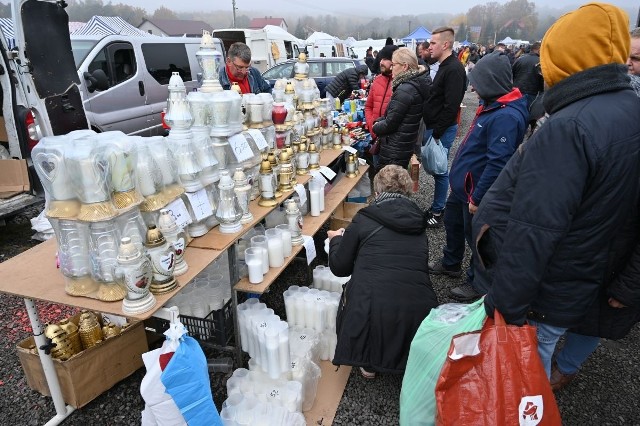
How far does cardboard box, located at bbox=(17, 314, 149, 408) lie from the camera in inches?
79.6

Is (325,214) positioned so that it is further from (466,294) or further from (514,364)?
(514,364)

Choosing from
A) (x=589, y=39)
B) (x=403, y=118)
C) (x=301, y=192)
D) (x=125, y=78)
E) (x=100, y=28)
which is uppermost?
(x=100, y=28)

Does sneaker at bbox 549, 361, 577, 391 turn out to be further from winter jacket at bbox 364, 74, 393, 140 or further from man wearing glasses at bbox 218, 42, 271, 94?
man wearing glasses at bbox 218, 42, 271, 94

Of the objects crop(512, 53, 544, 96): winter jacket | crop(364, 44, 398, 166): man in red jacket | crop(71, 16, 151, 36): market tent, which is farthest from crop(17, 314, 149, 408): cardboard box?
crop(71, 16, 151, 36): market tent

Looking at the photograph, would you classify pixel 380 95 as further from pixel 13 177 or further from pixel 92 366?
pixel 13 177

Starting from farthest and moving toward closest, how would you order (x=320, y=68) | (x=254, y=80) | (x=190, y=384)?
(x=320, y=68), (x=254, y=80), (x=190, y=384)

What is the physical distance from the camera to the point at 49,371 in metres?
1.97

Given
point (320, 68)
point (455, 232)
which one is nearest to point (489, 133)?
point (455, 232)

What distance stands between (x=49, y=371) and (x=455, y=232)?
276 centimetres

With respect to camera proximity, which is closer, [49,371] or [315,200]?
[49,371]

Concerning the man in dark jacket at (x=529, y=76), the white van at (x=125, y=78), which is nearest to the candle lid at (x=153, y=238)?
the white van at (x=125, y=78)

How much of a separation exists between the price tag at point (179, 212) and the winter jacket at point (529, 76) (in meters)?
6.77

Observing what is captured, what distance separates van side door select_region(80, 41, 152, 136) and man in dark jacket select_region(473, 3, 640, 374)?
5.48 metres

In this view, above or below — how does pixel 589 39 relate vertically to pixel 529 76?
above
